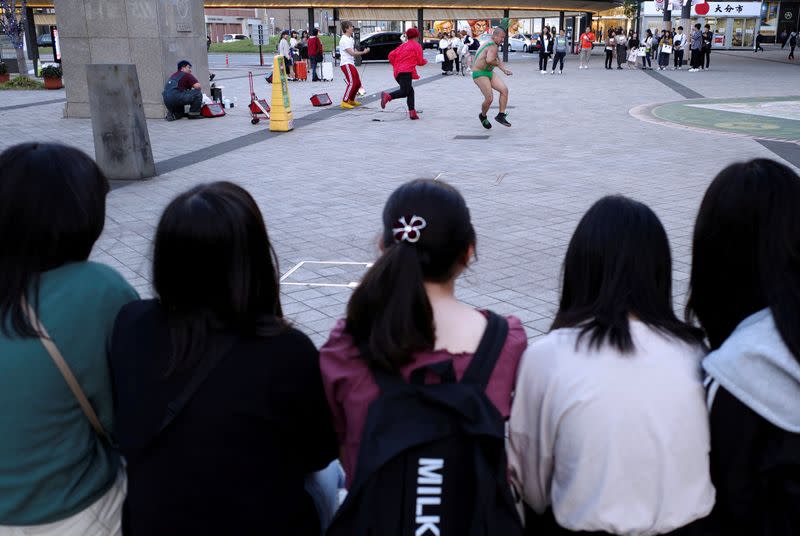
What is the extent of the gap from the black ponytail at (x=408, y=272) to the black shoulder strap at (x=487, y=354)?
0.11m

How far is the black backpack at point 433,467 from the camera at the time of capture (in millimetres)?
1638

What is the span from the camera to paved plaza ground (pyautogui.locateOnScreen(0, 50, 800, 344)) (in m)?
6.01

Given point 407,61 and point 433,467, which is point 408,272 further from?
point 407,61

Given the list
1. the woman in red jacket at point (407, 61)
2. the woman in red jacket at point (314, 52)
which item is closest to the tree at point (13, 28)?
the woman in red jacket at point (314, 52)

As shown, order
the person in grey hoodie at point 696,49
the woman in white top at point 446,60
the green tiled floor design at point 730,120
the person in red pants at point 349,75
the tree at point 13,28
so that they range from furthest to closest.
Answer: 1. the woman in white top at point 446,60
2. the person in grey hoodie at point 696,49
3. the tree at point 13,28
4. the person in red pants at point 349,75
5. the green tiled floor design at point 730,120

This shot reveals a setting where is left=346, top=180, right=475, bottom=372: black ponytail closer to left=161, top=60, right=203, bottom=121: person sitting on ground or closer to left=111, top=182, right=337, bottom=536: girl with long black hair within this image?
left=111, top=182, right=337, bottom=536: girl with long black hair

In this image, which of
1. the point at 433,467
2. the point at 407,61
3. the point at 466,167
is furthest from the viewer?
the point at 407,61

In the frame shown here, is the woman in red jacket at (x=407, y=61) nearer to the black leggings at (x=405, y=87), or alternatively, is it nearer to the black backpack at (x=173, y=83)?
the black leggings at (x=405, y=87)

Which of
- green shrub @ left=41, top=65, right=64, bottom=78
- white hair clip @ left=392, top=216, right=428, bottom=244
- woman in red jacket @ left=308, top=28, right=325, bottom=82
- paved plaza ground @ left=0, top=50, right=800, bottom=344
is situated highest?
woman in red jacket @ left=308, top=28, right=325, bottom=82

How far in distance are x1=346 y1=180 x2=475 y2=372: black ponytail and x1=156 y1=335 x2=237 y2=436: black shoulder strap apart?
1.06 feet

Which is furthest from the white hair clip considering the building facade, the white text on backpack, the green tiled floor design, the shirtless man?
the building facade

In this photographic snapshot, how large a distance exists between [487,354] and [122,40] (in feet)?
51.8

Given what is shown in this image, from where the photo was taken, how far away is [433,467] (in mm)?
1653

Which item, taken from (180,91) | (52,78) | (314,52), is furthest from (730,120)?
(52,78)
